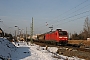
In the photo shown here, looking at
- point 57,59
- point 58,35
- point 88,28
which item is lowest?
point 57,59

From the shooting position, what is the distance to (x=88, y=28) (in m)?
82.2

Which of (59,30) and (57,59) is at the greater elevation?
(59,30)

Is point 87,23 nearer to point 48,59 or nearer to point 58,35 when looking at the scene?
point 58,35

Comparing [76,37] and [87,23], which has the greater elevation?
[87,23]

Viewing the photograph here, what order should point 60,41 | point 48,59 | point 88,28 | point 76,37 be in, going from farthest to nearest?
point 88,28 → point 76,37 → point 60,41 → point 48,59

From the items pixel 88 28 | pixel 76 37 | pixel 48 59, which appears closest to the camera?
pixel 48 59

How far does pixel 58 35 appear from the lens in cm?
3584

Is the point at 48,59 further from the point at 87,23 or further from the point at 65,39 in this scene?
the point at 87,23

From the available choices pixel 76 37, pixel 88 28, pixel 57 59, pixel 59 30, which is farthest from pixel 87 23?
pixel 57 59

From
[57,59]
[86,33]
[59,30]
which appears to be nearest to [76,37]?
[86,33]

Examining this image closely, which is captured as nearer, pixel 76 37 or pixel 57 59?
pixel 57 59

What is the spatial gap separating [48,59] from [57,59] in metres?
0.76

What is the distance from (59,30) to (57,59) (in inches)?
883

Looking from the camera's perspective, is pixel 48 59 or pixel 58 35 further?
pixel 58 35
